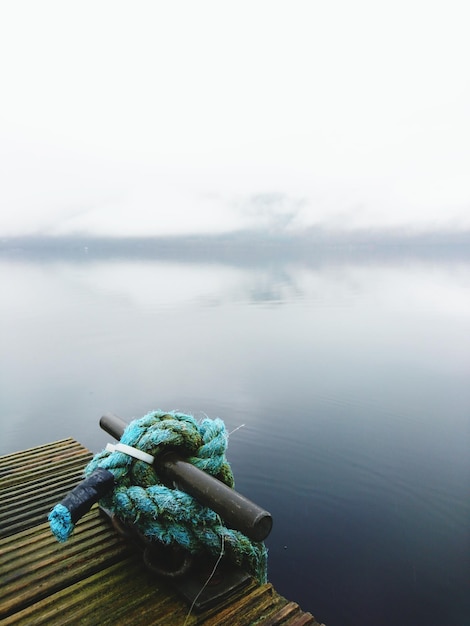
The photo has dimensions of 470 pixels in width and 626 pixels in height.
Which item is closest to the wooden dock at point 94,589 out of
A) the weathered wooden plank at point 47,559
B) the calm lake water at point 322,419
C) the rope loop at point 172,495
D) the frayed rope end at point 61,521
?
the weathered wooden plank at point 47,559

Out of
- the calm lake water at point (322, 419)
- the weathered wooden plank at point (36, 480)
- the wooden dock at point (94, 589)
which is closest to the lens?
the wooden dock at point (94, 589)

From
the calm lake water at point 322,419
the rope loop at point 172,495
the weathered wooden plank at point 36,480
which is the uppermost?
the rope loop at point 172,495

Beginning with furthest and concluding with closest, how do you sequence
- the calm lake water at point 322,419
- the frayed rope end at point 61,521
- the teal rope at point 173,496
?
the calm lake water at point 322,419 < the teal rope at point 173,496 < the frayed rope end at point 61,521

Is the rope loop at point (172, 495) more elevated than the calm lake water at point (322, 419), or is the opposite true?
the rope loop at point (172, 495)

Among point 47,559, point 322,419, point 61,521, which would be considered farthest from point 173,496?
point 322,419

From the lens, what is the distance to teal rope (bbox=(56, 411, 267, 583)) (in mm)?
2777

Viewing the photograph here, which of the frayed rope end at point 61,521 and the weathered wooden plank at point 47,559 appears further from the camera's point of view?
the weathered wooden plank at point 47,559

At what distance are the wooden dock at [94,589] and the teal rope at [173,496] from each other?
30 centimetres

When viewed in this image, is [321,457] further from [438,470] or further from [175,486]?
[175,486]

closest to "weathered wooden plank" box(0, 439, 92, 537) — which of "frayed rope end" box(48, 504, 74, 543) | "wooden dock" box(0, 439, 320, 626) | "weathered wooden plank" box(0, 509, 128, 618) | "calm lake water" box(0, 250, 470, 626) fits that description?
"wooden dock" box(0, 439, 320, 626)

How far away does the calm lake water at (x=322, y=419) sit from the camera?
715cm

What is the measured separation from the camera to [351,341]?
83.3 ft

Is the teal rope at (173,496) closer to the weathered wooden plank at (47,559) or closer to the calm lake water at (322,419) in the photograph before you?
the weathered wooden plank at (47,559)

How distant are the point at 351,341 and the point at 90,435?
680 inches
